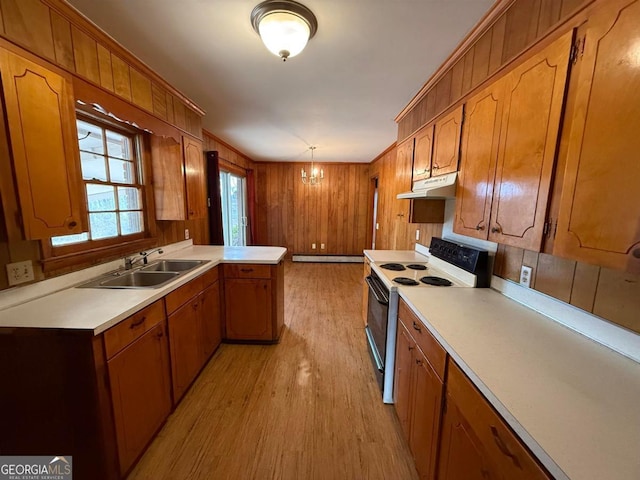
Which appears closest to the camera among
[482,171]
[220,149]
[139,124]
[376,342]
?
[482,171]

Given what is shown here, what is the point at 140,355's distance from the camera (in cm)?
143

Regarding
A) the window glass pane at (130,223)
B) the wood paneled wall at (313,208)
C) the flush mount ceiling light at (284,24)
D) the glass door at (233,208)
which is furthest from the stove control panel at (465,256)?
the wood paneled wall at (313,208)

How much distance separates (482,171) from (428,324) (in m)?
0.90

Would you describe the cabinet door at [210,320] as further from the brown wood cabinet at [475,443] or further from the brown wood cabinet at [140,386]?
the brown wood cabinet at [475,443]

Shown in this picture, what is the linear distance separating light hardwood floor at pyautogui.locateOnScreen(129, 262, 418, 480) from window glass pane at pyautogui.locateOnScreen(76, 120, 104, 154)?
1.98 m

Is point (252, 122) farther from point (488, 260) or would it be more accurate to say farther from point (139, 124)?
point (488, 260)

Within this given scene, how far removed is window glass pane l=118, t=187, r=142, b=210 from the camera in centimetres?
216

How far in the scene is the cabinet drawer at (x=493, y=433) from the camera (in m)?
0.65

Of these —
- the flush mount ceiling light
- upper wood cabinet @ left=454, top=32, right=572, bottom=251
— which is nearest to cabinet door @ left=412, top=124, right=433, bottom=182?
upper wood cabinet @ left=454, top=32, right=572, bottom=251

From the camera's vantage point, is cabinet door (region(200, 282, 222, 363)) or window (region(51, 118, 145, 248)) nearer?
window (region(51, 118, 145, 248))

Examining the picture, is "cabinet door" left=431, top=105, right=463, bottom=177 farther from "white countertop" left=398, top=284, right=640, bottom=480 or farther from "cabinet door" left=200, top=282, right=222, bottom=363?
"cabinet door" left=200, top=282, right=222, bottom=363

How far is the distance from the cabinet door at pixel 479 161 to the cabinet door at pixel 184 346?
2.02 meters

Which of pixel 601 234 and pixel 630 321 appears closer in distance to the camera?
pixel 601 234

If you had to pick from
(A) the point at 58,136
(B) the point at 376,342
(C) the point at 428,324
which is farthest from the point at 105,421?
(B) the point at 376,342
